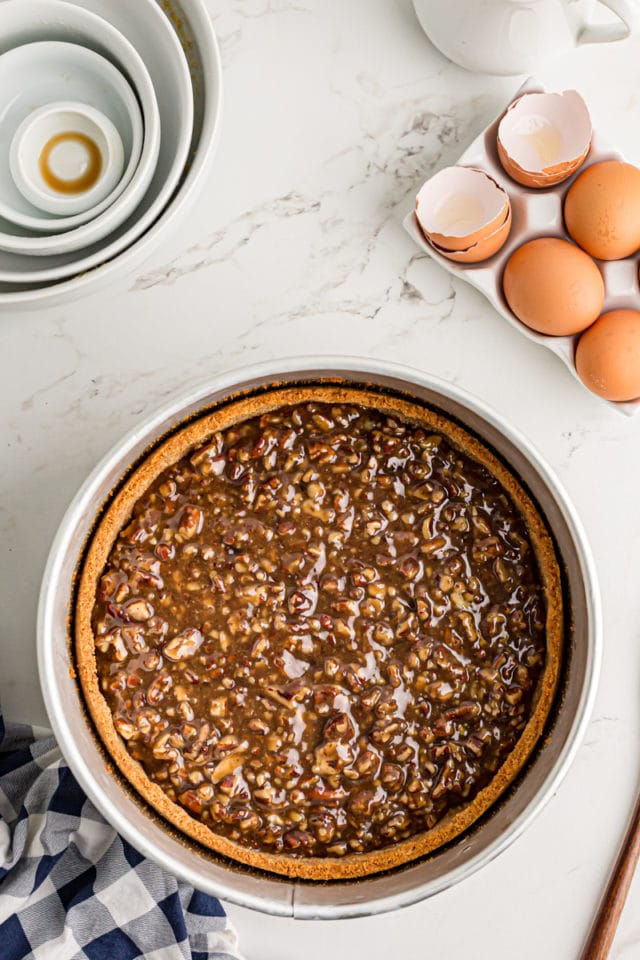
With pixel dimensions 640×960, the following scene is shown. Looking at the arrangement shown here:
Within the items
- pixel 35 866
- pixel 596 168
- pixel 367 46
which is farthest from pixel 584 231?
pixel 35 866

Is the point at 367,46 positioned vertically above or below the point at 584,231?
above

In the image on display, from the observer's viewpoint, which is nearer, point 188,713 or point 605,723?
point 188,713

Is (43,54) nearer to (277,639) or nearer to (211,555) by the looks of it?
(211,555)

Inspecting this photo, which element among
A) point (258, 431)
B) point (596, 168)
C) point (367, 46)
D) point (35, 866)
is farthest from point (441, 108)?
point (35, 866)

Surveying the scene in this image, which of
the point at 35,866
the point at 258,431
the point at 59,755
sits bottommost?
the point at 35,866

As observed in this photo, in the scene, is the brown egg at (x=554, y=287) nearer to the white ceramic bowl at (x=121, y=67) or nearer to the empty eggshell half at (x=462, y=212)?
the empty eggshell half at (x=462, y=212)

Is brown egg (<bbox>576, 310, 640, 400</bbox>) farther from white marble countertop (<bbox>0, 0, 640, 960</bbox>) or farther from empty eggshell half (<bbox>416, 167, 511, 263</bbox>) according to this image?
empty eggshell half (<bbox>416, 167, 511, 263</bbox>)

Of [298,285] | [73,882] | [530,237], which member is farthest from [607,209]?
[73,882]
